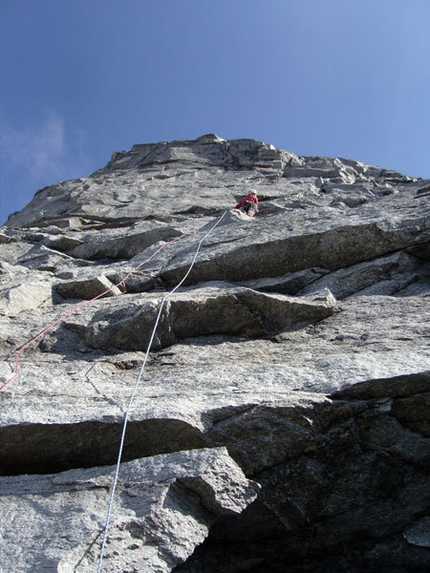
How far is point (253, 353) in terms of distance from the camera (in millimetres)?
6422

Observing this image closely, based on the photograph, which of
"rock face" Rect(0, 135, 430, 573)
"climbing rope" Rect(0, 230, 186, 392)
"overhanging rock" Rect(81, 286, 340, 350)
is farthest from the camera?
"overhanging rock" Rect(81, 286, 340, 350)

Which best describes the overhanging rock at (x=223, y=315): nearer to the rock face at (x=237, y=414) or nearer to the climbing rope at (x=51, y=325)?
the rock face at (x=237, y=414)

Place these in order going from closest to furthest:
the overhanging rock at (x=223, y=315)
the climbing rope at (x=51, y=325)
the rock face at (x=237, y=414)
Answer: the rock face at (x=237, y=414) → the climbing rope at (x=51, y=325) → the overhanging rock at (x=223, y=315)

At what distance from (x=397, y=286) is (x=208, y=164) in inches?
919

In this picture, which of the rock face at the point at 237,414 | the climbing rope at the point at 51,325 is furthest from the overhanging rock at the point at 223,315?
the climbing rope at the point at 51,325

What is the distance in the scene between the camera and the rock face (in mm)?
4277

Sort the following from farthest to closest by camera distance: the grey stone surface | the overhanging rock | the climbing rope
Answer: the overhanging rock < the climbing rope < the grey stone surface

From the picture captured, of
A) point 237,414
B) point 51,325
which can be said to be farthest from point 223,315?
point 237,414

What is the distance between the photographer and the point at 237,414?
4.87 meters

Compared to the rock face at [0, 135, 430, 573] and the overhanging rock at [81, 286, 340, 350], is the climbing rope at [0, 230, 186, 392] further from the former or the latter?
the overhanging rock at [81, 286, 340, 350]

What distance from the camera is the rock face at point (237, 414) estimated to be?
4.28 metres

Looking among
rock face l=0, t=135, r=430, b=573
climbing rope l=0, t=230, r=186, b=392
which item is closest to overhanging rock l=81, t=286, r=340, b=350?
rock face l=0, t=135, r=430, b=573

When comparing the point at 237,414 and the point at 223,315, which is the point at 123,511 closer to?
the point at 237,414

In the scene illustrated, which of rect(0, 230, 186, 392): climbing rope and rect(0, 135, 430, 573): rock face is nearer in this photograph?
rect(0, 135, 430, 573): rock face
